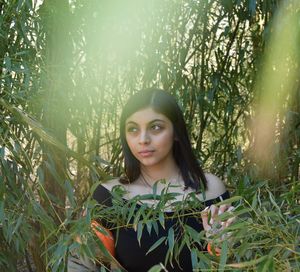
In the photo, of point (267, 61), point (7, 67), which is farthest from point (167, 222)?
point (267, 61)

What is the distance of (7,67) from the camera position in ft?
5.68

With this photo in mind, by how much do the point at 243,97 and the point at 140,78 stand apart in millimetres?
480

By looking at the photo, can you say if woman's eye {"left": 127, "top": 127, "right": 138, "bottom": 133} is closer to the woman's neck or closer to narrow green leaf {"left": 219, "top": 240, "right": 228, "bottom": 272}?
the woman's neck

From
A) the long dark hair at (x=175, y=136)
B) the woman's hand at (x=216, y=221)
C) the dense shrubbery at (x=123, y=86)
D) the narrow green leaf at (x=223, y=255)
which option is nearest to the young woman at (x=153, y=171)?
the long dark hair at (x=175, y=136)

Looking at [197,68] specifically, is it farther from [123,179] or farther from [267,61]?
[123,179]

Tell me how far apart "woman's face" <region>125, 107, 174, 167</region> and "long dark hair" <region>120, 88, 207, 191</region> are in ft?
0.07

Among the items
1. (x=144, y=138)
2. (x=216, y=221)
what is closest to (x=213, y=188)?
(x=144, y=138)

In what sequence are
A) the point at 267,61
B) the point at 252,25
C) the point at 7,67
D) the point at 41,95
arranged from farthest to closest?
the point at 252,25
the point at 267,61
the point at 41,95
the point at 7,67

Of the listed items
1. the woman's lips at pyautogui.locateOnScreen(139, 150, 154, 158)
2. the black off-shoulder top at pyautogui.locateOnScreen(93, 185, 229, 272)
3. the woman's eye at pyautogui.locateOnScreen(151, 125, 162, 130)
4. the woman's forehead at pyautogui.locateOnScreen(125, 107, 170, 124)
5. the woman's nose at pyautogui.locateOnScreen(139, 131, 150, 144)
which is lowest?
the black off-shoulder top at pyautogui.locateOnScreen(93, 185, 229, 272)

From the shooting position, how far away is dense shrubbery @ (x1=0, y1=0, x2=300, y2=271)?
6.11 ft

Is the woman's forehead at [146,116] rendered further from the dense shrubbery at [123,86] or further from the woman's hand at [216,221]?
the woman's hand at [216,221]

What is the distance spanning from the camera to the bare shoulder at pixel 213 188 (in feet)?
5.54

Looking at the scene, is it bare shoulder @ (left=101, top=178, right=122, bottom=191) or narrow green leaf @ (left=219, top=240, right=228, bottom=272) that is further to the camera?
bare shoulder @ (left=101, top=178, right=122, bottom=191)

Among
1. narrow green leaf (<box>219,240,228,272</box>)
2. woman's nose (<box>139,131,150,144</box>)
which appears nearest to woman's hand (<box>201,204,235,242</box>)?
narrow green leaf (<box>219,240,228,272</box>)
